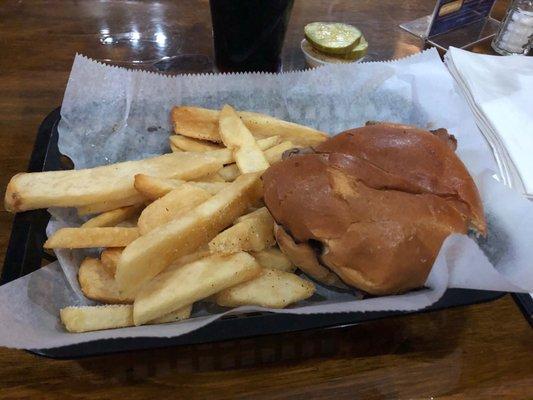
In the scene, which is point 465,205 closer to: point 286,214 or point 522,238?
point 522,238

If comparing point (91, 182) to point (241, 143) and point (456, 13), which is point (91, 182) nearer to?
point (241, 143)

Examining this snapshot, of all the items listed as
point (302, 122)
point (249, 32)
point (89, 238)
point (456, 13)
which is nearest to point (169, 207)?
point (89, 238)

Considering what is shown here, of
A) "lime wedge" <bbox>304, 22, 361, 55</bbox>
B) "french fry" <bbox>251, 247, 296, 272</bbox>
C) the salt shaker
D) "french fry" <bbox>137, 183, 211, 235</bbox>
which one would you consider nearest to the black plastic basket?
"french fry" <bbox>251, 247, 296, 272</bbox>

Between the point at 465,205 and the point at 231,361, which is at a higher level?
the point at 465,205

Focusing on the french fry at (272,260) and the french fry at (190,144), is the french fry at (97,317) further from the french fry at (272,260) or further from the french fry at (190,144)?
the french fry at (190,144)

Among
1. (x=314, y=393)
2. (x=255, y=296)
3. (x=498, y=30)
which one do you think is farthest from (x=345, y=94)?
(x=498, y=30)

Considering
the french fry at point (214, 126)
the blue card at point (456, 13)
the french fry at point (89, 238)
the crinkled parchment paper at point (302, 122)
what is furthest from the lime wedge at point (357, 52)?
the french fry at point (89, 238)
